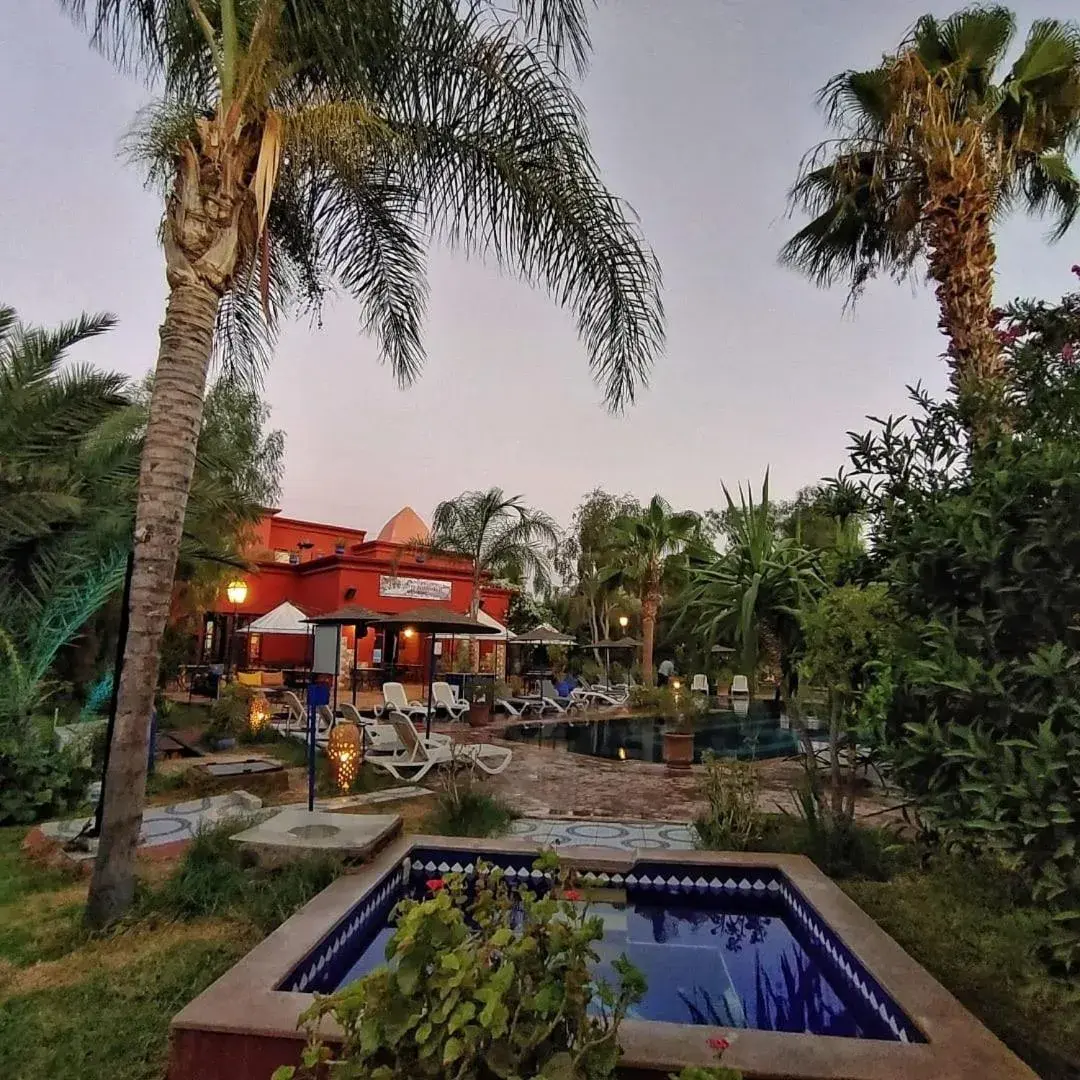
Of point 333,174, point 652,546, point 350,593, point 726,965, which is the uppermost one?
point 652,546

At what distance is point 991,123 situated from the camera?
7.90m

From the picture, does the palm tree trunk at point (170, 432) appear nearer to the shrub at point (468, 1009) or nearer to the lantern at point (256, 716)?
the shrub at point (468, 1009)

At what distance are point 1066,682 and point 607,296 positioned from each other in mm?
4515

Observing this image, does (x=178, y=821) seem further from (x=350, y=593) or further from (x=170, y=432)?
(x=350, y=593)

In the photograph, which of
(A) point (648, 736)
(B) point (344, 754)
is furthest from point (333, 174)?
(A) point (648, 736)

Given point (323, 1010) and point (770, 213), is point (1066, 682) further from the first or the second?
point (770, 213)

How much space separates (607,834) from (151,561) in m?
4.39

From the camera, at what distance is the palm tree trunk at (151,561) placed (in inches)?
151

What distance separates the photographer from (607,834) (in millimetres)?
6234

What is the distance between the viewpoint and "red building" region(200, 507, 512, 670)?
2317 cm

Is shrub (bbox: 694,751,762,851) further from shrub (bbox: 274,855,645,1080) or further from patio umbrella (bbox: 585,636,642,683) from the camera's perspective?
patio umbrella (bbox: 585,636,642,683)

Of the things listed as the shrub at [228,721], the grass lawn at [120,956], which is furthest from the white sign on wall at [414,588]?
the grass lawn at [120,956]

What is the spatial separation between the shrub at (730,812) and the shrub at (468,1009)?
378 centimetres

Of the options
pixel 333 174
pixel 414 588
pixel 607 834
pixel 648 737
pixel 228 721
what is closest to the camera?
pixel 333 174
